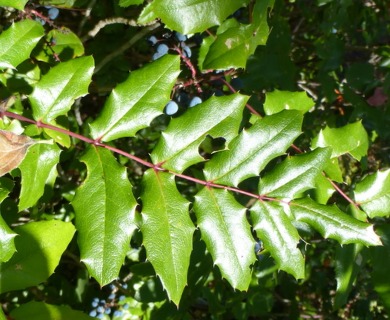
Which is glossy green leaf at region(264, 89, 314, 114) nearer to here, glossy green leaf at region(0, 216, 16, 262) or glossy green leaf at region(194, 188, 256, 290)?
glossy green leaf at region(194, 188, 256, 290)

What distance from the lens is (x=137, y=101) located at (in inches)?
48.9

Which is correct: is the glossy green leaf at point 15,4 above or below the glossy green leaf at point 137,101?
above

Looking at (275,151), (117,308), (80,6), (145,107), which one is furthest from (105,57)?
(117,308)

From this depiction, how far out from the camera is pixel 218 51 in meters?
1.35

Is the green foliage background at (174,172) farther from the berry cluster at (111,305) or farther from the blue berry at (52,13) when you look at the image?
the berry cluster at (111,305)

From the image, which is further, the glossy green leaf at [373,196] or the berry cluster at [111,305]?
the berry cluster at [111,305]

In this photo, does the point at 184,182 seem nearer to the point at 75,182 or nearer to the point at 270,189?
the point at 75,182

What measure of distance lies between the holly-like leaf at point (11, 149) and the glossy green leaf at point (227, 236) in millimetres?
404

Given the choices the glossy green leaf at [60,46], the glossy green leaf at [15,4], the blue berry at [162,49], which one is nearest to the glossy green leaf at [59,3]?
the glossy green leaf at [60,46]

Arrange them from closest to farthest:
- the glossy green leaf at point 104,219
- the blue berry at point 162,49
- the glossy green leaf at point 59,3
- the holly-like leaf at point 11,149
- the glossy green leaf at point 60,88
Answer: the holly-like leaf at point 11,149, the glossy green leaf at point 104,219, the glossy green leaf at point 60,88, the blue berry at point 162,49, the glossy green leaf at point 59,3

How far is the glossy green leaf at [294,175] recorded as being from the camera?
1271mm

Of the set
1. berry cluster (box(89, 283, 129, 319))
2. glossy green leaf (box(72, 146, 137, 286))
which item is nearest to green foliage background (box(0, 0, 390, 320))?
glossy green leaf (box(72, 146, 137, 286))

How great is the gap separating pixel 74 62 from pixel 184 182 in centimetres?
96

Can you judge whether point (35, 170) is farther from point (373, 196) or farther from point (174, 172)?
point (373, 196)
